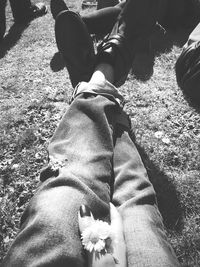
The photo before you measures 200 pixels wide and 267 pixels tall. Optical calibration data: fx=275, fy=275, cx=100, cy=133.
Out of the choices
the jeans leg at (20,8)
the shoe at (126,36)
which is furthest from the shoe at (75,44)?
the jeans leg at (20,8)

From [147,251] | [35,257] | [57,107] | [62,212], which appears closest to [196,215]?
[147,251]

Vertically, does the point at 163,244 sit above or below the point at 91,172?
below

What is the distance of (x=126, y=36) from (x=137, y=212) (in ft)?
5.93

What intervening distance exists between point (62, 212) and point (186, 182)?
3.75 ft

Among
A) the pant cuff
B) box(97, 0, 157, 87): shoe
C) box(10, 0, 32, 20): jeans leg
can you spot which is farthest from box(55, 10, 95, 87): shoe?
box(10, 0, 32, 20): jeans leg

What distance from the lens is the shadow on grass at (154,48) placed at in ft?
10.0

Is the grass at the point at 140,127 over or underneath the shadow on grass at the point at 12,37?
underneath

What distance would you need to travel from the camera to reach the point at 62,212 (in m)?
1.18

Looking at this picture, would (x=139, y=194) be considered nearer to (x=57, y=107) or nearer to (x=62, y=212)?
(x=62, y=212)

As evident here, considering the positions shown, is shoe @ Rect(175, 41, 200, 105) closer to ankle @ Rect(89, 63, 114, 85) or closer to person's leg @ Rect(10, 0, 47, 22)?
ankle @ Rect(89, 63, 114, 85)

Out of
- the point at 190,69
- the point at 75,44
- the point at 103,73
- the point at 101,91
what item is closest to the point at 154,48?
the point at 75,44

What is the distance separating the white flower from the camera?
1.12 metres

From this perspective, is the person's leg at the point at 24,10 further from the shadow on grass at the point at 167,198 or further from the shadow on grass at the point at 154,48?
the shadow on grass at the point at 167,198

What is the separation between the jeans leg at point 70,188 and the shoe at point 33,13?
142 inches
